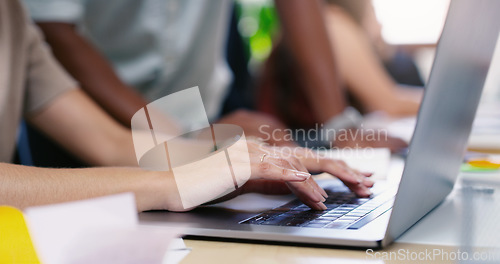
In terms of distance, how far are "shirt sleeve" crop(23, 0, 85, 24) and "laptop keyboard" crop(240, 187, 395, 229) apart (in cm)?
74

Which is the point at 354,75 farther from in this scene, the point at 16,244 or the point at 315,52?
the point at 16,244

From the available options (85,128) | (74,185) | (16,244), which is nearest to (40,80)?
(85,128)

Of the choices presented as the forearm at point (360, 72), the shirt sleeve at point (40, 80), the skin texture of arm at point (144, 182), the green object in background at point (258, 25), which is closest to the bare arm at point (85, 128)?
the shirt sleeve at point (40, 80)

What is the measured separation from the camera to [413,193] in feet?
1.62

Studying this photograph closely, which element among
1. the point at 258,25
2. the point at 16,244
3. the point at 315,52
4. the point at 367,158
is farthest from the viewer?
the point at 258,25

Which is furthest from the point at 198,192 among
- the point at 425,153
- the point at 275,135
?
the point at 275,135

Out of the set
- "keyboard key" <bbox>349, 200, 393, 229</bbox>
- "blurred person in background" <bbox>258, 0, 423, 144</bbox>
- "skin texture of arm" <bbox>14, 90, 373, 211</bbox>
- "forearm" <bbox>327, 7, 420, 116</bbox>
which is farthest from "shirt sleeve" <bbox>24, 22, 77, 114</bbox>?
"forearm" <bbox>327, 7, 420, 116</bbox>

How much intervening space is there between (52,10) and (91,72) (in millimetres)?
153

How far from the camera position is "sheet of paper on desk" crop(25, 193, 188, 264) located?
1.37 ft

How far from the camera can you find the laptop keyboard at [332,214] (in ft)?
1.64

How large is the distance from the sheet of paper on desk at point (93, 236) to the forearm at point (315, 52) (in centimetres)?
98

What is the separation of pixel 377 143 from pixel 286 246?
0.64 m

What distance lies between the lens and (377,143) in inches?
41.6

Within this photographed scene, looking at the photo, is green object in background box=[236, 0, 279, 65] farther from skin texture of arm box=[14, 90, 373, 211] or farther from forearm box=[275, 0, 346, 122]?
skin texture of arm box=[14, 90, 373, 211]
